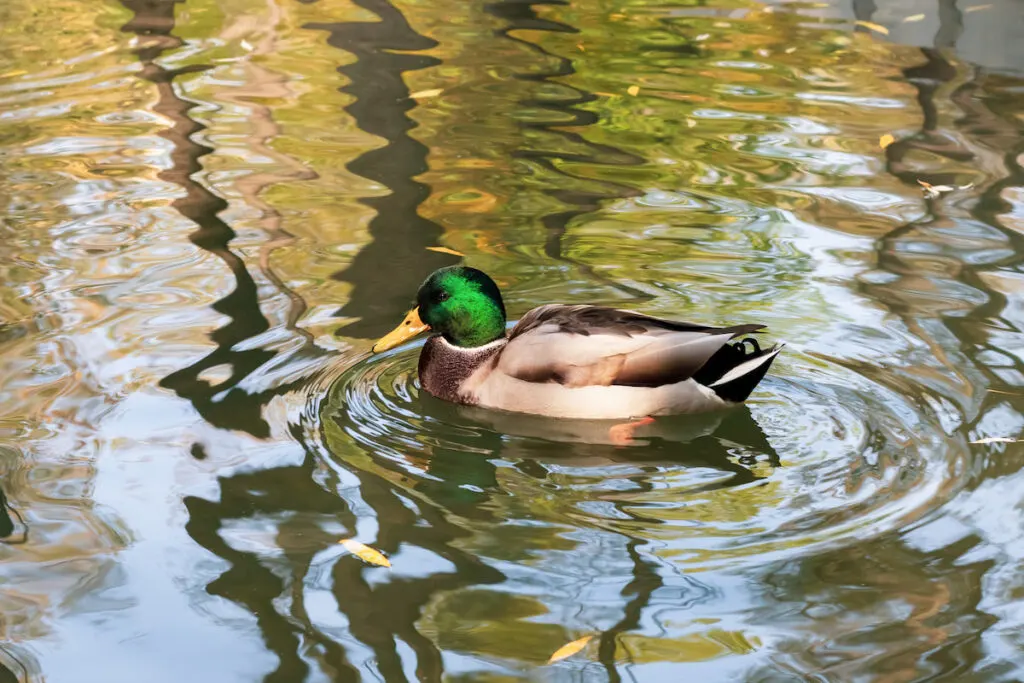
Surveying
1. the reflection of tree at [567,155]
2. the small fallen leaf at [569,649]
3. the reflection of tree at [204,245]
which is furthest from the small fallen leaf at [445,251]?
the small fallen leaf at [569,649]

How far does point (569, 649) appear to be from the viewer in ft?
12.8

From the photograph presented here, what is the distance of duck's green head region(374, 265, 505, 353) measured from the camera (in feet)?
19.0

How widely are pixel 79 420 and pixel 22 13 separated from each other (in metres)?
8.22

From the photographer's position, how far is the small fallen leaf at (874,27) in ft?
37.9

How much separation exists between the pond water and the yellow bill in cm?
13

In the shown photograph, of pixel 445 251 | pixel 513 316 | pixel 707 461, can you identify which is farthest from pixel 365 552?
pixel 445 251

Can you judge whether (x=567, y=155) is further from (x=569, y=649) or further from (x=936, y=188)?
(x=569, y=649)

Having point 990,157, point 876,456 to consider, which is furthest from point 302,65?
point 876,456

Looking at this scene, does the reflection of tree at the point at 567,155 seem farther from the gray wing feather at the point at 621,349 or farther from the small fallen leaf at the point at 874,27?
the small fallen leaf at the point at 874,27

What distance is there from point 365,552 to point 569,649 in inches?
32.1

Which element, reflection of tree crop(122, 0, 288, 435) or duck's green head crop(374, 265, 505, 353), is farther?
duck's green head crop(374, 265, 505, 353)

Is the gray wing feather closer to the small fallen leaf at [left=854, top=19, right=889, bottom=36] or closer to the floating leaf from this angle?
the floating leaf

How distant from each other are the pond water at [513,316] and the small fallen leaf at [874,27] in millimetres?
219

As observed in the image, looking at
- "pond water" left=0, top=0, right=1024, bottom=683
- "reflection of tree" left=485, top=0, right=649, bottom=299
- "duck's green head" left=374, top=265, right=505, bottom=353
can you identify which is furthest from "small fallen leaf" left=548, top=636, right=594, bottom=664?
"reflection of tree" left=485, top=0, right=649, bottom=299
